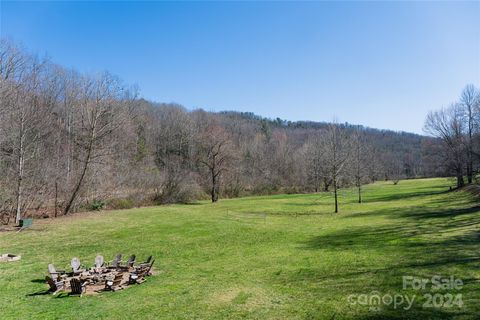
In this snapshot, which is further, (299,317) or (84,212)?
(84,212)

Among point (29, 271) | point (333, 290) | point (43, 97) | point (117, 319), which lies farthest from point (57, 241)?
point (43, 97)

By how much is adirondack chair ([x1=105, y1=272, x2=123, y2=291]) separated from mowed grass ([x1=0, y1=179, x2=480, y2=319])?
58 cm

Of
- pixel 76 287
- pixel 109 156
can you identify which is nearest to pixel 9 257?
pixel 76 287

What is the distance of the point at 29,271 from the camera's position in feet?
46.6

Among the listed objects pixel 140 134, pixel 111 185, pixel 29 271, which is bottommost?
pixel 29 271

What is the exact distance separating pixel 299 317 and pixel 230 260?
292 inches

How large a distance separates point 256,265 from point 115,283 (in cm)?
583

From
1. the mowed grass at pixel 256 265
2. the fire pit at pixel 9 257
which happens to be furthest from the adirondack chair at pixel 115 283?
the fire pit at pixel 9 257

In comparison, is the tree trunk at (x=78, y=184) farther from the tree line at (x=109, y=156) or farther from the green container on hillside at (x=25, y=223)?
the green container on hillside at (x=25, y=223)

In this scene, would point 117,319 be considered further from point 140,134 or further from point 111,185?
point 140,134

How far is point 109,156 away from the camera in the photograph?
141 ft

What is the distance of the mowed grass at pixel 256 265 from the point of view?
31.0 feet

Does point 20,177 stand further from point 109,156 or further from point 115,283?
point 115,283

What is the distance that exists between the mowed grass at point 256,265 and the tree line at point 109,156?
904 centimetres
